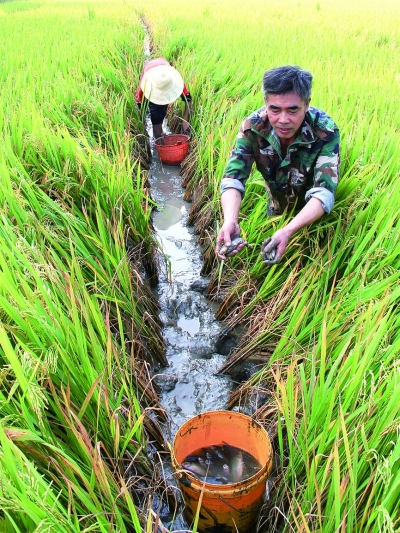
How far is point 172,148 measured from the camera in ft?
14.4

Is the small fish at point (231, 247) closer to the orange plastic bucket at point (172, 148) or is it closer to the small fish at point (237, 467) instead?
the small fish at point (237, 467)

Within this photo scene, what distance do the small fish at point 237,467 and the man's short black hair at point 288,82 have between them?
53.2 inches

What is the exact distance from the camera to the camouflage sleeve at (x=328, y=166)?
1979mm

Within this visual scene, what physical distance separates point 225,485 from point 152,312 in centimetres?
123

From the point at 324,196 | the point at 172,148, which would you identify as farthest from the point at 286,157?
the point at 172,148

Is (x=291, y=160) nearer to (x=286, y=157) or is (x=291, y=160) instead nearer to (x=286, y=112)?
(x=286, y=157)

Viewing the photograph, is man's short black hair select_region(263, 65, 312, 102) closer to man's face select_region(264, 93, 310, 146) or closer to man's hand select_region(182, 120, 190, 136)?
man's face select_region(264, 93, 310, 146)

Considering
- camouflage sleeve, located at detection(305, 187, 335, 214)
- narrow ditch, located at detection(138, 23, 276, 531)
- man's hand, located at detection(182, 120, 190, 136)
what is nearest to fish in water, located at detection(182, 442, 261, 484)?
narrow ditch, located at detection(138, 23, 276, 531)

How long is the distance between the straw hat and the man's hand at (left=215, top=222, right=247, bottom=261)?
8.70 feet

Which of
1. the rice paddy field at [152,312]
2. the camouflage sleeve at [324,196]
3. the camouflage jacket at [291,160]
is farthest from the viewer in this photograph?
the camouflage jacket at [291,160]

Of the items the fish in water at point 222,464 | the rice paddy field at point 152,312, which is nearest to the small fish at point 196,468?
the fish in water at point 222,464

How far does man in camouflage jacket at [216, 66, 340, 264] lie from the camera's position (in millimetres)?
1823

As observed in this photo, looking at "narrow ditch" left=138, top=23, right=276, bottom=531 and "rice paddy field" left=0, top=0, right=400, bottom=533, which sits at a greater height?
"rice paddy field" left=0, top=0, right=400, bottom=533

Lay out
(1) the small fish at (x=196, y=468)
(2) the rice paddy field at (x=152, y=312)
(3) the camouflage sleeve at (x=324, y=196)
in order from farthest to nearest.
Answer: (3) the camouflage sleeve at (x=324, y=196)
(1) the small fish at (x=196, y=468)
(2) the rice paddy field at (x=152, y=312)
